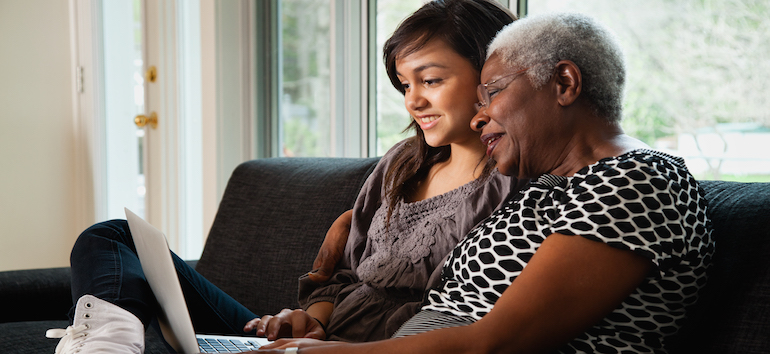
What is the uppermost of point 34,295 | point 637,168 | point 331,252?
point 637,168

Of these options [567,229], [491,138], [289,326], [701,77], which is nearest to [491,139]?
[491,138]

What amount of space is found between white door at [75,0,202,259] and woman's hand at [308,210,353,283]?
61.9 inches

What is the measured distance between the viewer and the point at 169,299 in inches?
41.6

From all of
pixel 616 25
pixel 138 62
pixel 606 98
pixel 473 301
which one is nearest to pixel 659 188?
pixel 606 98

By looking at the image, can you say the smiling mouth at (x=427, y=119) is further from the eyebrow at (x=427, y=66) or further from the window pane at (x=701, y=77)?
the window pane at (x=701, y=77)

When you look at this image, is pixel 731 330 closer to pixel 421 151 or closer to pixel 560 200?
pixel 560 200

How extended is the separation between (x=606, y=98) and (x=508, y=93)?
0.14 metres

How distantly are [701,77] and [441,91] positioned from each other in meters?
0.87

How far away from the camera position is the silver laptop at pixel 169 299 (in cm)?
102

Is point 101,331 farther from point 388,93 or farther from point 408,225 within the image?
point 388,93

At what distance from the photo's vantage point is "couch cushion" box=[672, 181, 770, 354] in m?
0.87

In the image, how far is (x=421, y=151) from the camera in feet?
4.30

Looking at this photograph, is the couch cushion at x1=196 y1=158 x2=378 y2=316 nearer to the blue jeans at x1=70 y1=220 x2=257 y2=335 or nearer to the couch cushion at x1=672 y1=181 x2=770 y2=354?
the blue jeans at x1=70 y1=220 x2=257 y2=335

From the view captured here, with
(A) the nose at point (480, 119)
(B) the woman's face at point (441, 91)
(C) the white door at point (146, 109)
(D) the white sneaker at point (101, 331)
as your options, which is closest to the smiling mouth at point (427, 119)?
(B) the woman's face at point (441, 91)
